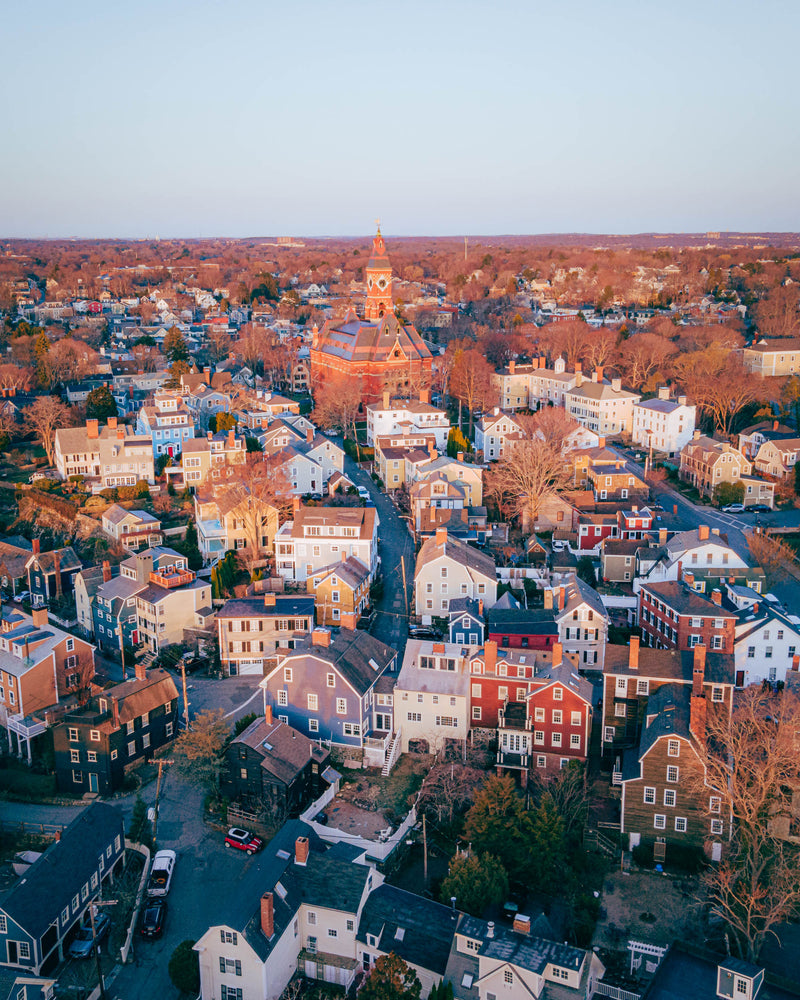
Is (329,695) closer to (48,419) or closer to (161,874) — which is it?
(161,874)

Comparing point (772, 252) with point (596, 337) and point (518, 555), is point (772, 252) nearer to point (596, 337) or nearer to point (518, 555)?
point (596, 337)

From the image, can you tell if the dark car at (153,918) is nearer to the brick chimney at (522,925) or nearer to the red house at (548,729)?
the brick chimney at (522,925)

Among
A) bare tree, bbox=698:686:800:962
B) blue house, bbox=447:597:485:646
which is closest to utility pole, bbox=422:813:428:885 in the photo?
bare tree, bbox=698:686:800:962

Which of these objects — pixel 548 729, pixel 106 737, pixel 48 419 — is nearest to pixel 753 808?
pixel 548 729

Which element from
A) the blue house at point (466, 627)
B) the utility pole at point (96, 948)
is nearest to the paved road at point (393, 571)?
the blue house at point (466, 627)

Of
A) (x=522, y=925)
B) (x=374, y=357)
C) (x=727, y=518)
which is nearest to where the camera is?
(x=522, y=925)
